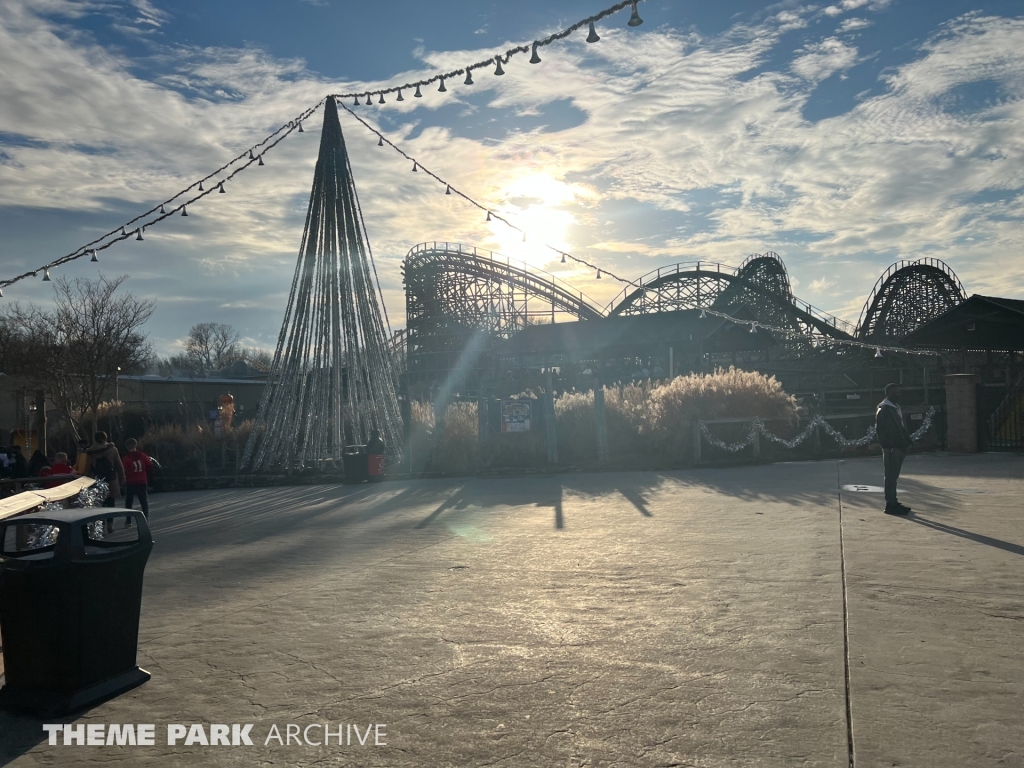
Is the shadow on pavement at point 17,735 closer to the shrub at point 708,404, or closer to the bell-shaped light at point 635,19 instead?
the bell-shaped light at point 635,19

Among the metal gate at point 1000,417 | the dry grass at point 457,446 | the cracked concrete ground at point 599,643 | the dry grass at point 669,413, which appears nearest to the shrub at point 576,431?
the dry grass at point 669,413

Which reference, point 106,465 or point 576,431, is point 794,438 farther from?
point 106,465

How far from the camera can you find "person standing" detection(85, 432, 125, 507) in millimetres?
12445

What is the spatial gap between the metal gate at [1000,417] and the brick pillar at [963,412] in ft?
0.63

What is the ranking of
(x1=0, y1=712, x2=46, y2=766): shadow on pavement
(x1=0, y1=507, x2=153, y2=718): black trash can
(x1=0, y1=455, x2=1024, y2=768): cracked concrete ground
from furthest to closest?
(x1=0, y1=507, x2=153, y2=718): black trash can < (x1=0, y1=712, x2=46, y2=766): shadow on pavement < (x1=0, y1=455, x2=1024, y2=768): cracked concrete ground

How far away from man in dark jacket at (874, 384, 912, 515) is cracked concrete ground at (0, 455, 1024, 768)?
0.49 meters

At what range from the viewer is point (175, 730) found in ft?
13.4

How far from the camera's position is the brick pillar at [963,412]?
1795 centimetres

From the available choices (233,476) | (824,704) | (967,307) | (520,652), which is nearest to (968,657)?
(824,704)

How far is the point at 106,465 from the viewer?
12.6 m

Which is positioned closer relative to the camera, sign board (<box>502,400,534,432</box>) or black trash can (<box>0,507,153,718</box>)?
black trash can (<box>0,507,153,718</box>)

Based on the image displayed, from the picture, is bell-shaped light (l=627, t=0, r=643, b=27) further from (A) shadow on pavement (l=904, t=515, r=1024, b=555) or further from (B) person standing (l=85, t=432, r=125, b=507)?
(B) person standing (l=85, t=432, r=125, b=507)

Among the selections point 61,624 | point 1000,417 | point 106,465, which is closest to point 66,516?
point 61,624

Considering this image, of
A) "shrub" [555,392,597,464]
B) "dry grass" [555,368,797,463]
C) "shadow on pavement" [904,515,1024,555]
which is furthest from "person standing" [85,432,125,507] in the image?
"shadow on pavement" [904,515,1024,555]
